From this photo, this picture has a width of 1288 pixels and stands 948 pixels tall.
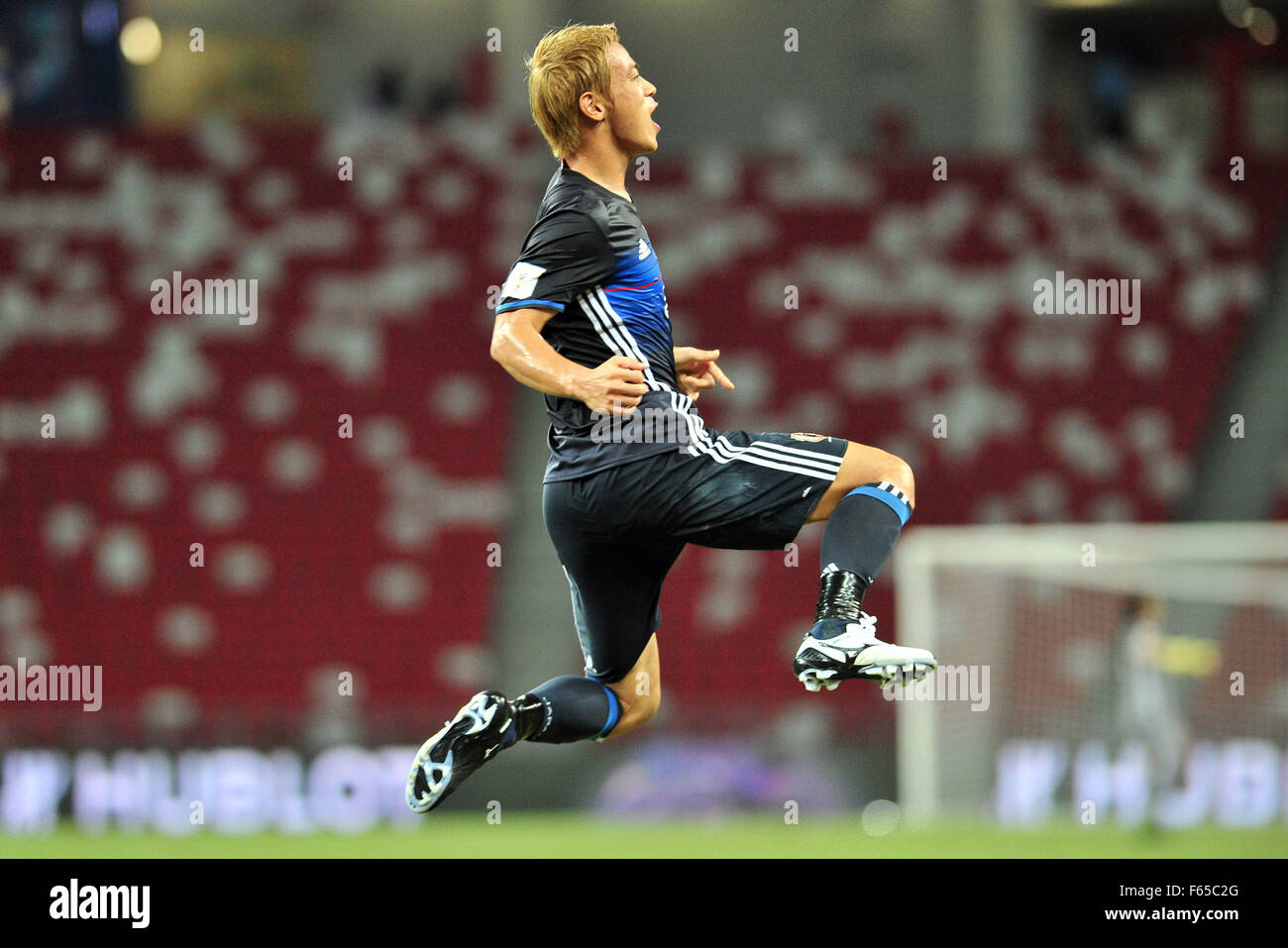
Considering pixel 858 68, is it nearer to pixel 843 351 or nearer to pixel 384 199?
pixel 843 351

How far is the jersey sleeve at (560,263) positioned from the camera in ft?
15.9

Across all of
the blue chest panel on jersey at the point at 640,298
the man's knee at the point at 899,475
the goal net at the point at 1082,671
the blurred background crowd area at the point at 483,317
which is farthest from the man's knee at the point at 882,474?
the blurred background crowd area at the point at 483,317

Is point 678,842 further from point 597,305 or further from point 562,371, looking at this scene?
point 562,371

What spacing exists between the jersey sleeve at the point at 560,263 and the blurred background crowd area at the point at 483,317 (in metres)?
8.86

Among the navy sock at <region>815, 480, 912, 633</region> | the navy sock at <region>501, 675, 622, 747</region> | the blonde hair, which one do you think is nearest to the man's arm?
the blonde hair

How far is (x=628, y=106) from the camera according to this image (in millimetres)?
5074

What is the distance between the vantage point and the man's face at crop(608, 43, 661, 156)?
16.6ft

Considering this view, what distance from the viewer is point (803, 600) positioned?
14352 millimetres

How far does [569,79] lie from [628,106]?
195mm

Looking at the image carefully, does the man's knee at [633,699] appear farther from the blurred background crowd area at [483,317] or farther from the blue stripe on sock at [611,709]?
the blurred background crowd area at [483,317]

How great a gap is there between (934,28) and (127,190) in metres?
8.16

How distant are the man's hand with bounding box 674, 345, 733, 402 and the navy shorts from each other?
403 millimetres

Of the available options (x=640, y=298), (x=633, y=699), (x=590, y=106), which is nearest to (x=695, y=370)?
(x=640, y=298)
